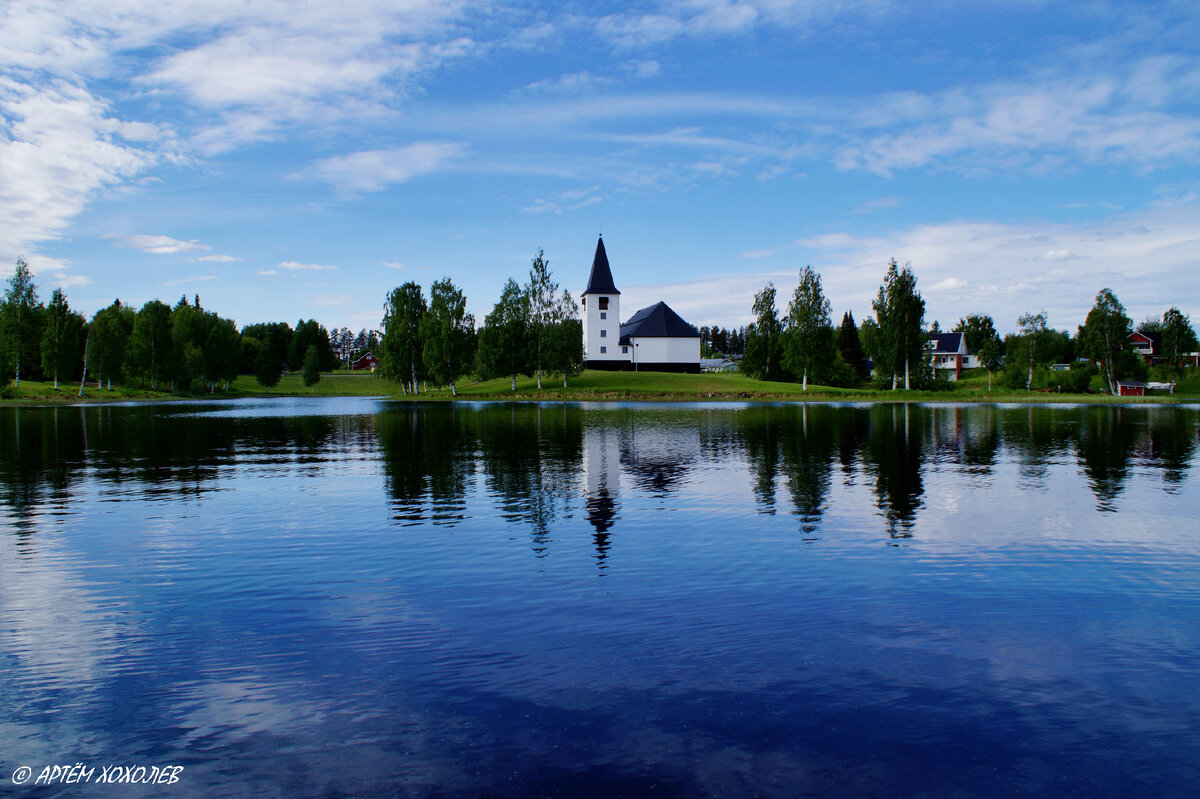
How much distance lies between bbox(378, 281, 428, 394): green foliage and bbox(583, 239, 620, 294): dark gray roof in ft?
107

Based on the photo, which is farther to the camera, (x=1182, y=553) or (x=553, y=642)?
(x=1182, y=553)

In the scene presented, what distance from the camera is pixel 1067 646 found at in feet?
33.5

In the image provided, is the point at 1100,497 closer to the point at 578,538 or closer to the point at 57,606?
the point at 578,538

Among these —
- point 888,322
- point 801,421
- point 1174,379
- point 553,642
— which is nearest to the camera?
point 553,642

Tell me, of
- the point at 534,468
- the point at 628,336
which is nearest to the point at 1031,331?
the point at 628,336

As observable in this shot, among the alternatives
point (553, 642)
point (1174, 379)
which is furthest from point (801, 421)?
point (1174, 379)

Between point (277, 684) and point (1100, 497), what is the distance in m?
23.4

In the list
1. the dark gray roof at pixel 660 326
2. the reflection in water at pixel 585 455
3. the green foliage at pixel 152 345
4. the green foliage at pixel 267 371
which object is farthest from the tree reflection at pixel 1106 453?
the green foliage at pixel 267 371

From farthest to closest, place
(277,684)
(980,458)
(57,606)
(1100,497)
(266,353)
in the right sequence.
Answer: (266,353)
(980,458)
(1100,497)
(57,606)
(277,684)

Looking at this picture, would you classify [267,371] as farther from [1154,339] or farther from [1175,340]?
[1154,339]

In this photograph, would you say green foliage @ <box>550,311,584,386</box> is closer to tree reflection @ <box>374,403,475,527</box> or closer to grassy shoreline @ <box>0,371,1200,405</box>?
grassy shoreline @ <box>0,371,1200,405</box>

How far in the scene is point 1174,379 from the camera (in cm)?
11981

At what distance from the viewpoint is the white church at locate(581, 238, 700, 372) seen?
453 feet

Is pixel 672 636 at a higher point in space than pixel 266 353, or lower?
lower
